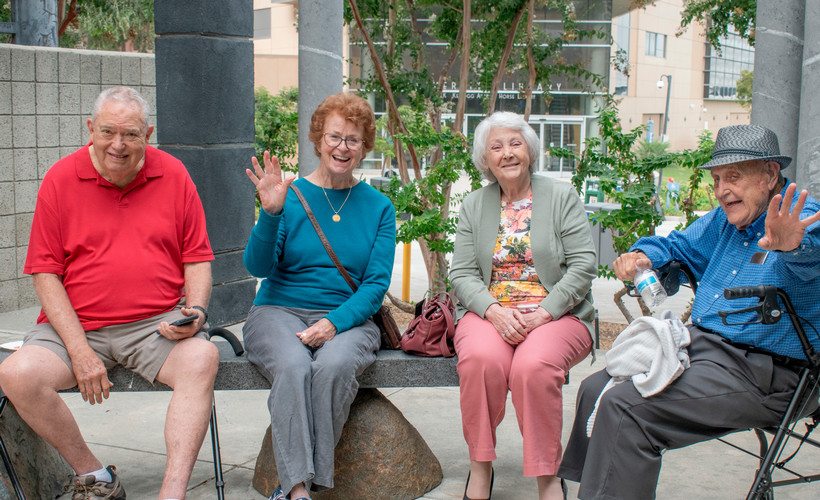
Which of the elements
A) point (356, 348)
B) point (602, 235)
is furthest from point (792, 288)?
point (602, 235)

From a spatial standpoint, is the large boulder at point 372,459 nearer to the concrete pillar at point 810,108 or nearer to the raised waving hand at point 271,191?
the raised waving hand at point 271,191

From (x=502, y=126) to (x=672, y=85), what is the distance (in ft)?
215

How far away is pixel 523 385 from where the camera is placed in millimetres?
3352

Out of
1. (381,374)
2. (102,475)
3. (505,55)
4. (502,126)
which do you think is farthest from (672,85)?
(102,475)

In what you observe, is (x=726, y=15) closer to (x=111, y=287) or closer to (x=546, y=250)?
(x=546, y=250)

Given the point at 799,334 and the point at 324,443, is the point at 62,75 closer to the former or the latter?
the point at 324,443

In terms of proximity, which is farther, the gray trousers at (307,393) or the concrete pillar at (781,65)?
the concrete pillar at (781,65)

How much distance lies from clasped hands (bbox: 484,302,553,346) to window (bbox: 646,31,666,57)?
197 feet

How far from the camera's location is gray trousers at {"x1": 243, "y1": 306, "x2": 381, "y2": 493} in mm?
3234

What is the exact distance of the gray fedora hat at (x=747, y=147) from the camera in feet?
10.0

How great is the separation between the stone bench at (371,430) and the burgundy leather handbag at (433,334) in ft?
0.12

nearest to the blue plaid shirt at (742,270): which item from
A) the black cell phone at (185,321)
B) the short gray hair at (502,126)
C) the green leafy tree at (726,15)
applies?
the short gray hair at (502,126)

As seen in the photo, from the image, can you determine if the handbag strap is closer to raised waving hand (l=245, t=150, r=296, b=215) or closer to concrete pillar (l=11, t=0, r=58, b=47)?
raised waving hand (l=245, t=150, r=296, b=215)

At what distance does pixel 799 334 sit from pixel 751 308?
0.21 metres
